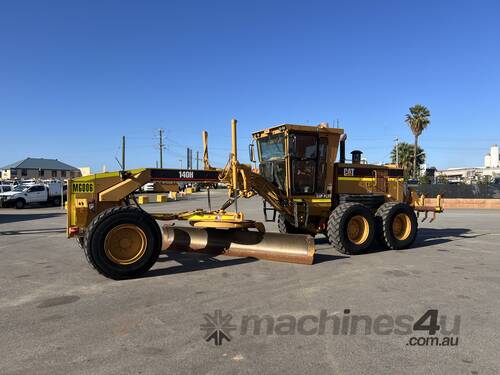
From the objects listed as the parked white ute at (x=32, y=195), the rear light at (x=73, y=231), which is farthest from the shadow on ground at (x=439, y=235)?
the parked white ute at (x=32, y=195)

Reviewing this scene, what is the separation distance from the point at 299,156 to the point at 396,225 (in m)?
3.18

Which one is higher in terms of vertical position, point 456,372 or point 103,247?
point 103,247

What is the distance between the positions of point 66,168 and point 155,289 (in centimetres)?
10376

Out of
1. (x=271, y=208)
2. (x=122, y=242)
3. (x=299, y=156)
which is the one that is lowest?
(x=122, y=242)

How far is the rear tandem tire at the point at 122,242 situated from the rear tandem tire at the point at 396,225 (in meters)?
5.60

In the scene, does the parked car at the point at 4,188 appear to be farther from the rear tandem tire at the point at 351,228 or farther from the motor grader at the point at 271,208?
the rear tandem tire at the point at 351,228

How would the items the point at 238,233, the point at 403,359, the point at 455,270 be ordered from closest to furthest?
the point at 403,359 → the point at 455,270 → the point at 238,233

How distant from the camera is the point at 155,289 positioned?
21.0 feet

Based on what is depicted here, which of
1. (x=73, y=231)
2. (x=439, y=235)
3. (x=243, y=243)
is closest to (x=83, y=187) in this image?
(x=73, y=231)

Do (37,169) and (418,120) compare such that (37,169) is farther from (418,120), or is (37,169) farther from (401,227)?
(401,227)

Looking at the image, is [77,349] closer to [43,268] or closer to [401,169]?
[43,268]

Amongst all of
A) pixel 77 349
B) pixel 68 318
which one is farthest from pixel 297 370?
pixel 68 318

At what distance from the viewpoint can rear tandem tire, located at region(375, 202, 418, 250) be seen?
10.1 m

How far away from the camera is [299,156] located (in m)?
9.80
